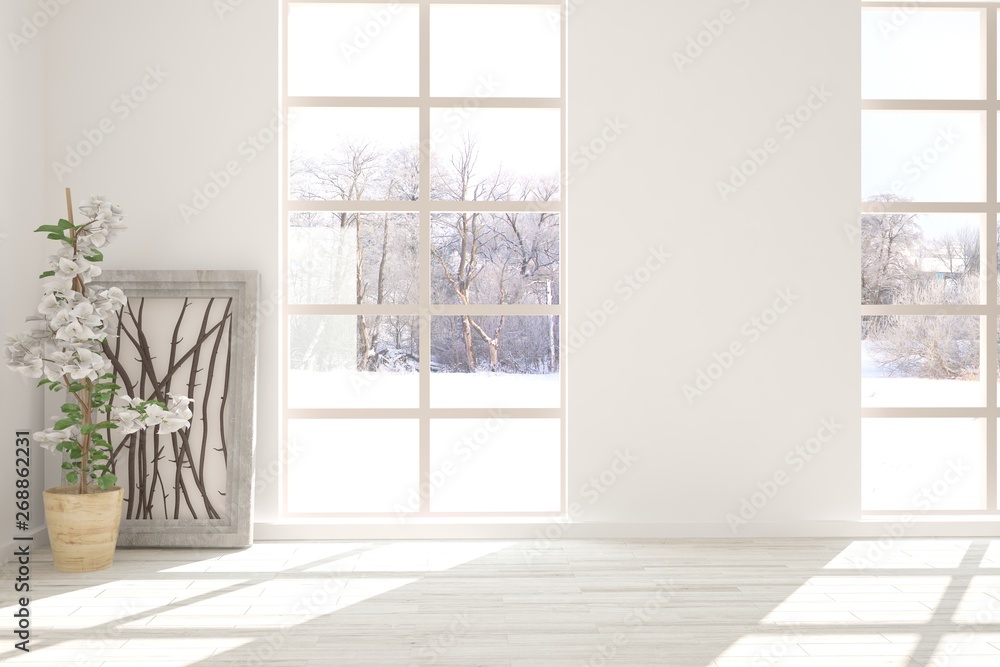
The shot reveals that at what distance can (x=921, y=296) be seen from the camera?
4387mm

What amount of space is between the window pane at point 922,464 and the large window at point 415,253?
1.85 metres

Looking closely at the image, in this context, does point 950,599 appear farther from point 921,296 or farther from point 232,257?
point 232,257

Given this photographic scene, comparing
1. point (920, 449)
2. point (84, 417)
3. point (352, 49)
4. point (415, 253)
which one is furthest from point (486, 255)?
point (920, 449)

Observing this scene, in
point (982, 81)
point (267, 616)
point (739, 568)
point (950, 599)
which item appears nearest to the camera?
point (267, 616)

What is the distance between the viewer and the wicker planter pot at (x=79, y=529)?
3531mm

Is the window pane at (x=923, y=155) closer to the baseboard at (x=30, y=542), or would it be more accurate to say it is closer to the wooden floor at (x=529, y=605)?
the wooden floor at (x=529, y=605)

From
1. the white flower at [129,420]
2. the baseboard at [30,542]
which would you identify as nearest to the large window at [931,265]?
the white flower at [129,420]

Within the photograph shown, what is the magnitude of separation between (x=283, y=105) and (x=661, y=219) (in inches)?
87.6

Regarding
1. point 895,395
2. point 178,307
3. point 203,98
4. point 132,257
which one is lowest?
point 895,395

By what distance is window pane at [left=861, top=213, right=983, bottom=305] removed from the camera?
14.3 feet

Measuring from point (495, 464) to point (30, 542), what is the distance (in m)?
2.46

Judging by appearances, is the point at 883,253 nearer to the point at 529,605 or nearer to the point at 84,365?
the point at 529,605

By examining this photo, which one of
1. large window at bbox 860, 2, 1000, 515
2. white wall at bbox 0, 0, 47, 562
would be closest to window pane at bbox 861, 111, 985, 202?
large window at bbox 860, 2, 1000, 515

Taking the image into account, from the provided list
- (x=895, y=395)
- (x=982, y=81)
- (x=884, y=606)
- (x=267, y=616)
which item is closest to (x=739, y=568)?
(x=884, y=606)
